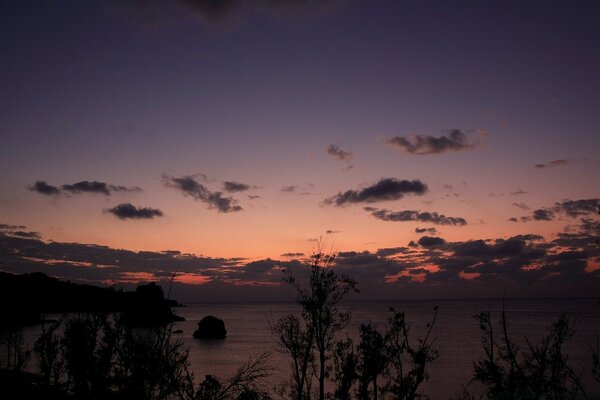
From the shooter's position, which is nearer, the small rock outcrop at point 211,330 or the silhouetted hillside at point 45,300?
the silhouetted hillside at point 45,300

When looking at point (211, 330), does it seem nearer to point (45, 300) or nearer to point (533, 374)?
point (45, 300)

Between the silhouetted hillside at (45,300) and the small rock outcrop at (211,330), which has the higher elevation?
the silhouetted hillside at (45,300)

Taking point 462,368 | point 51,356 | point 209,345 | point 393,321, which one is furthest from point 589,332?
point 51,356

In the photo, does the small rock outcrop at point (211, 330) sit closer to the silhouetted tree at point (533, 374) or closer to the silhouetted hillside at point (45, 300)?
the silhouetted hillside at point (45, 300)

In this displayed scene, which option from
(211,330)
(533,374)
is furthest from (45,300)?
(533,374)

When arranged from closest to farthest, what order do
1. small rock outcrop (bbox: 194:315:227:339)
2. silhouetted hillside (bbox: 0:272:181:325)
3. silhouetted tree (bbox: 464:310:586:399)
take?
silhouetted tree (bbox: 464:310:586:399), silhouetted hillside (bbox: 0:272:181:325), small rock outcrop (bbox: 194:315:227:339)

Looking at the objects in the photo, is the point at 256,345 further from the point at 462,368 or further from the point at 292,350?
the point at 292,350

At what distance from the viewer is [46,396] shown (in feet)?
119

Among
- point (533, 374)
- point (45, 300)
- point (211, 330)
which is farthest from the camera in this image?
point (211, 330)

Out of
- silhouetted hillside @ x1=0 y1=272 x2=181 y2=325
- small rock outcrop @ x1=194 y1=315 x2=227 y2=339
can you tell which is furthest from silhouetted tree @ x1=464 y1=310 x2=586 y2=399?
small rock outcrop @ x1=194 y1=315 x2=227 y2=339

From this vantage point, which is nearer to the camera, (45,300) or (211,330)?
(45,300)

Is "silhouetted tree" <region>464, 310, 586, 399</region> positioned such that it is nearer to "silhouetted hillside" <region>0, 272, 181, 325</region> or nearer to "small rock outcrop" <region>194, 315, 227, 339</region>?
"silhouetted hillside" <region>0, 272, 181, 325</region>

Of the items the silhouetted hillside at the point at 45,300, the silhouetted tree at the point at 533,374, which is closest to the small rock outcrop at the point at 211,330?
the silhouetted hillside at the point at 45,300

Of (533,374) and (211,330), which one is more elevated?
(533,374)
